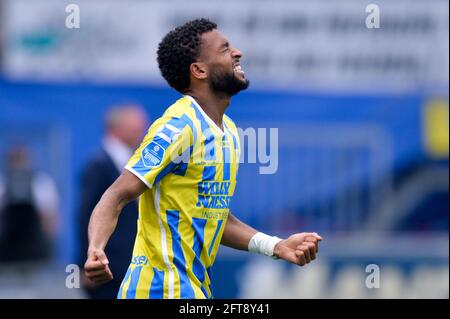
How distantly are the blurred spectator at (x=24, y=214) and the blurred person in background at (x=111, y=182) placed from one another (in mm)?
5491

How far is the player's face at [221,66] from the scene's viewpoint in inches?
249

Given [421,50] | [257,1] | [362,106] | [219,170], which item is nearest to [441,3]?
[421,50]

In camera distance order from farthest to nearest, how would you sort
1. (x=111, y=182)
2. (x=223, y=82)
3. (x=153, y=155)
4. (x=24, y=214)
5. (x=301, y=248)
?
(x=24, y=214) → (x=111, y=182) → (x=223, y=82) → (x=301, y=248) → (x=153, y=155)

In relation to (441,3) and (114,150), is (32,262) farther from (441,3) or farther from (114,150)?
(441,3)

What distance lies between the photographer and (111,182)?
30.5 feet

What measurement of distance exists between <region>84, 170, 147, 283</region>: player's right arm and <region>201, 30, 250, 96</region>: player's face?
79 cm

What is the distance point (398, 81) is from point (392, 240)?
6.17 m

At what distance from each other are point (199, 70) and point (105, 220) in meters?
1.08

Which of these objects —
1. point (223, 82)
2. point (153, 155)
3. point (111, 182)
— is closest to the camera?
point (153, 155)
